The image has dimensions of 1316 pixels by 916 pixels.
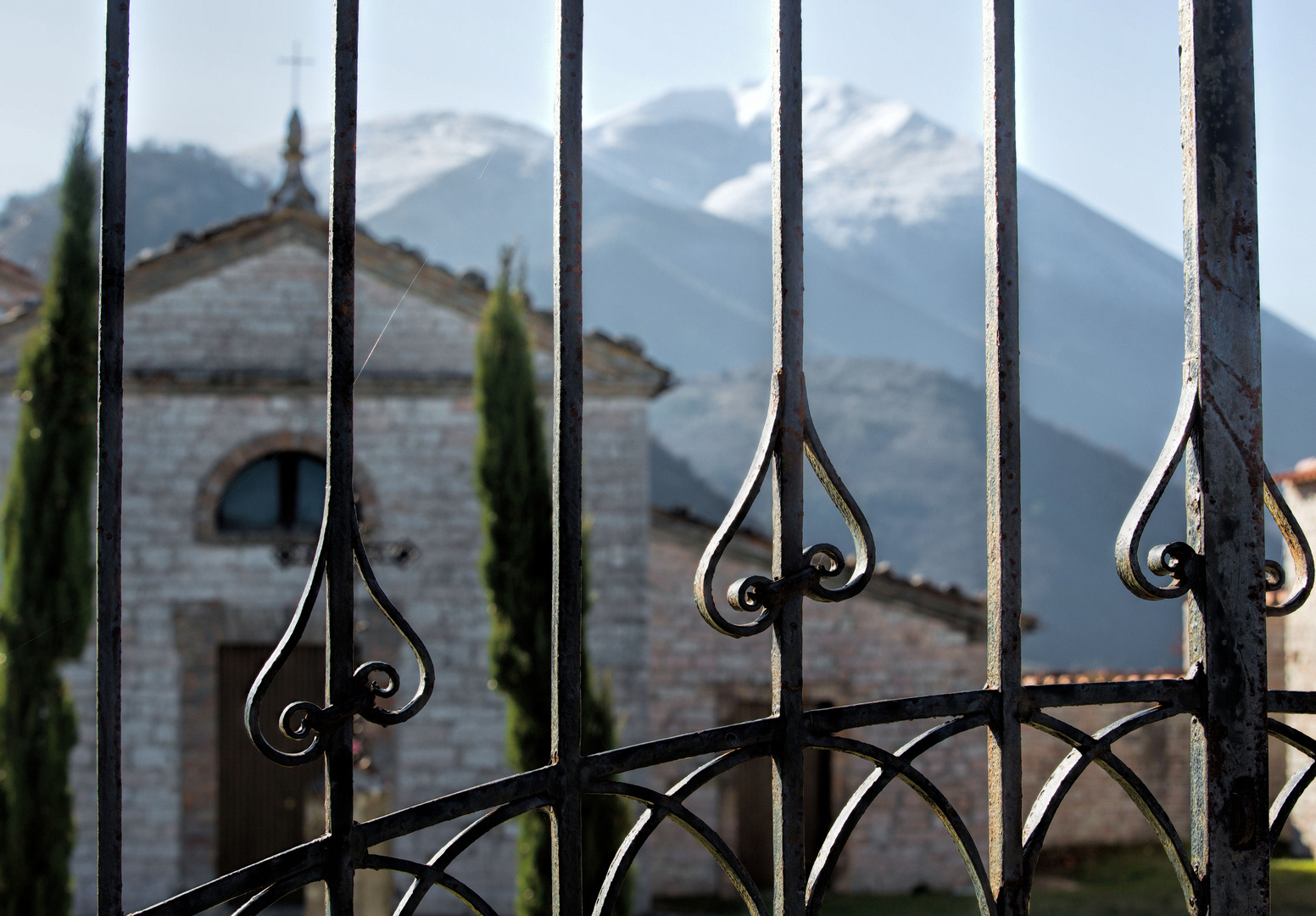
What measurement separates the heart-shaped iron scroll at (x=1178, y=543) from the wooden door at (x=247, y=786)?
343 inches

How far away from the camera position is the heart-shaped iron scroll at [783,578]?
1254 millimetres

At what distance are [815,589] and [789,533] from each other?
0.07 m

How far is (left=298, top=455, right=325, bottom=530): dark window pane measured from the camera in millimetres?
9383

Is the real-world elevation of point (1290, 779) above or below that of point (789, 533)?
below

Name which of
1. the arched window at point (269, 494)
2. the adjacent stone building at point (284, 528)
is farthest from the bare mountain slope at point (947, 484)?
the arched window at point (269, 494)

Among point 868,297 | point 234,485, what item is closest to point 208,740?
point 234,485

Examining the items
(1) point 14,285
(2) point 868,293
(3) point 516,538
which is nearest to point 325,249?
(3) point 516,538

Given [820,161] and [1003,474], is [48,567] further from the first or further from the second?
[820,161]

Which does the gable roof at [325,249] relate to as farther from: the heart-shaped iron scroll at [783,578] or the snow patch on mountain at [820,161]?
the snow patch on mountain at [820,161]

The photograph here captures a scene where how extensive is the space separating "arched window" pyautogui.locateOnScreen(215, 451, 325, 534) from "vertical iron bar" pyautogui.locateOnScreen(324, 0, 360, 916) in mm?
8417

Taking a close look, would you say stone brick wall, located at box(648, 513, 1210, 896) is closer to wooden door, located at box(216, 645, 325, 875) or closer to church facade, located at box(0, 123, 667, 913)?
church facade, located at box(0, 123, 667, 913)

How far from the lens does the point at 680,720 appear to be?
401 inches

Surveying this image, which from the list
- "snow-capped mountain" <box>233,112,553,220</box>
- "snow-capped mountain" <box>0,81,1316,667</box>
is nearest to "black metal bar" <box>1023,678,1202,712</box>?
"snow-capped mountain" <box>0,81,1316,667</box>

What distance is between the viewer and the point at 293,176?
10.1m
